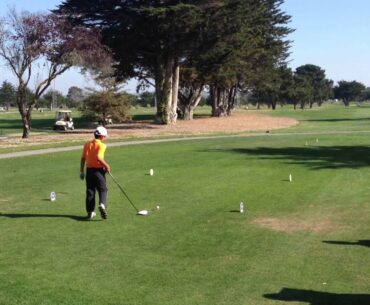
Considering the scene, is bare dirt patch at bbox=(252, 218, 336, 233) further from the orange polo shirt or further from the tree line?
the tree line

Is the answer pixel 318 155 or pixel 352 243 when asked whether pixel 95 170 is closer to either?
pixel 352 243

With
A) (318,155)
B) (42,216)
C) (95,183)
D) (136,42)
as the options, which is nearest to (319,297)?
(95,183)

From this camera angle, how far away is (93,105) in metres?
53.9

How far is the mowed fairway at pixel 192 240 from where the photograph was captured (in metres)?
7.03

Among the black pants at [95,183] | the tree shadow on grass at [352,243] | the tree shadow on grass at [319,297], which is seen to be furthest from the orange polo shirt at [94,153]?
the tree shadow on grass at [319,297]

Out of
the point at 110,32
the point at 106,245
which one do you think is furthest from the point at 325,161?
the point at 110,32

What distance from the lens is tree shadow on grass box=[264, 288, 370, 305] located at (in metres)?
6.66

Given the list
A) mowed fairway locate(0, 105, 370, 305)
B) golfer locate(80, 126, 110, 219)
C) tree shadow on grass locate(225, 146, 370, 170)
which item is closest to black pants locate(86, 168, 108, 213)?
golfer locate(80, 126, 110, 219)

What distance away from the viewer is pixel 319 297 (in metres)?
6.81

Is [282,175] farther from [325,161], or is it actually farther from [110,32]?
[110,32]

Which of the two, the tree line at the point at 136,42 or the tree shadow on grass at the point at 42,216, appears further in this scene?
the tree line at the point at 136,42

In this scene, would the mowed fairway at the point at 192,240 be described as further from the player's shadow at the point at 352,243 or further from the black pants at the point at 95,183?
the black pants at the point at 95,183

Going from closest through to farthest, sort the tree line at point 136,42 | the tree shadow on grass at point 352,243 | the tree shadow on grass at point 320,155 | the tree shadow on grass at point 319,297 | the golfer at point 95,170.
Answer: the tree shadow on grass at point 319,297
the tree shadow on grass at point 352,243
the golfer at point 95,170
the tree shadow on grass at point 320,155
the tree line at point 136,42

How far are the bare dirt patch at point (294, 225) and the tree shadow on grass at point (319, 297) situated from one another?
137 inches
